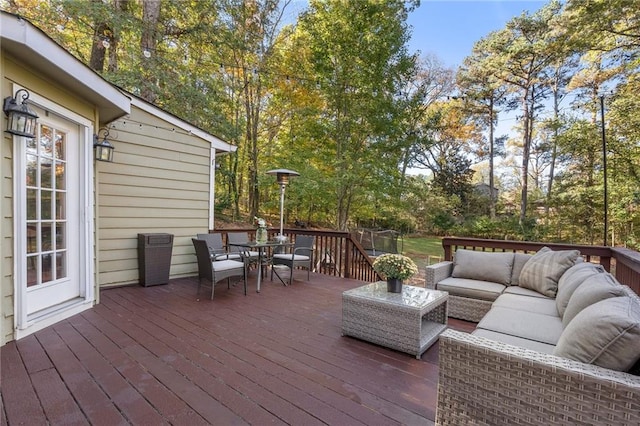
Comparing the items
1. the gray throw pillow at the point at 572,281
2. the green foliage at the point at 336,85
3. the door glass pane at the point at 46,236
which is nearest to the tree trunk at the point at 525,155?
the green foliage at the point at 336,85

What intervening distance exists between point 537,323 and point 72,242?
14.5ft

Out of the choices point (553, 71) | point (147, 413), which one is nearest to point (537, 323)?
point (147, 413)

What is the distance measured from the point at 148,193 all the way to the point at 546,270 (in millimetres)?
5211

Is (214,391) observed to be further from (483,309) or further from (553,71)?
(553,71)

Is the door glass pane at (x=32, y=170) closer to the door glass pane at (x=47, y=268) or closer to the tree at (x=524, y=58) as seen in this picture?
the door glass pane at (x=47, y=268)

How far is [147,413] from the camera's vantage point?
1.65 meters

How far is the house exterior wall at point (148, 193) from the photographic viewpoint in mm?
4148

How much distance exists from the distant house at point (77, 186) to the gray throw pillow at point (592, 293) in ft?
13.5

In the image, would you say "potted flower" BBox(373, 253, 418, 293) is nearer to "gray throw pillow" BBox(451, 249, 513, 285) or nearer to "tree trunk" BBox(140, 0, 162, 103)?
"gray throw pillow" BBox(451, 249, 513, 285)

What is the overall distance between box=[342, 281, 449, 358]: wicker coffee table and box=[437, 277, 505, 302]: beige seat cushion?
20.4 inches

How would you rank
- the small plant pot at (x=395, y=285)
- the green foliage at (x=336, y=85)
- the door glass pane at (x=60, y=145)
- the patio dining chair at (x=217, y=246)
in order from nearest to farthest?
the small plant pot at (x=395, y=285) → the door glass pane at (x=60, y=145) → the patio dining chair at (x=217, y=246) → the green foliage at (x=336, y=85)

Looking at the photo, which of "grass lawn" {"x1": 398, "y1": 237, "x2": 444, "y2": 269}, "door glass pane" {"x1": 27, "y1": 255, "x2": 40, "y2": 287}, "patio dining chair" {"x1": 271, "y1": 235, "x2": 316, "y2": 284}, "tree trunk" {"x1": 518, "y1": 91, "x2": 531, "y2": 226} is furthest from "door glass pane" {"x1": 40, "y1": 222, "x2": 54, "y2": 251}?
"tree trunk" {"x1": 518, "y1": 91, "x2": 531, "y2": 226}

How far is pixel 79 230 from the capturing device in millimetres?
3250

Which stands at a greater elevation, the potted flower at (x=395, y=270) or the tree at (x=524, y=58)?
the tree at (x=524, y=58)
